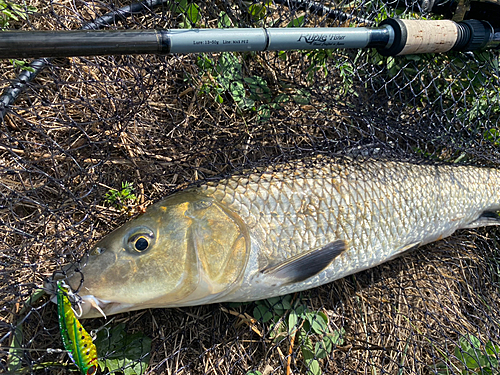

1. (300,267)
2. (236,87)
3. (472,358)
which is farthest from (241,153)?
(472,358)

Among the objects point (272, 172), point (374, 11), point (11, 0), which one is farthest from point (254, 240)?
point (11, 0)

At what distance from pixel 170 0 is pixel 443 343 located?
2.49 meters

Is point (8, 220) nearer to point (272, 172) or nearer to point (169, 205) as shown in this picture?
point (169, 205)

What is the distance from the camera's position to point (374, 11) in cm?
214

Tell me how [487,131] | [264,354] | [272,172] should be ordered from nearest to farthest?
[272,172] → [264,354] → [487,131]

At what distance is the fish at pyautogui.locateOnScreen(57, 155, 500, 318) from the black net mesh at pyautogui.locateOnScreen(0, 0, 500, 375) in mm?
192

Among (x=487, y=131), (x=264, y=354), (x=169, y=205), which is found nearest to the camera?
(x=169, y=205)

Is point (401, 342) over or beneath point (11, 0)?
beneath

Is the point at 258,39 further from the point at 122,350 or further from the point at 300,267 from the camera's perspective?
the point at 122,350

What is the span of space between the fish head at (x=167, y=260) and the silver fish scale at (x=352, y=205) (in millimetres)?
104

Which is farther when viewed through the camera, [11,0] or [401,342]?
[401,342]

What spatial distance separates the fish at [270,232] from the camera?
4.71 feet

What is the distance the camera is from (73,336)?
144cm

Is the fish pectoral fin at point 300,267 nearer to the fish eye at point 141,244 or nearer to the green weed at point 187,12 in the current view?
the fish eye at point 141,244
